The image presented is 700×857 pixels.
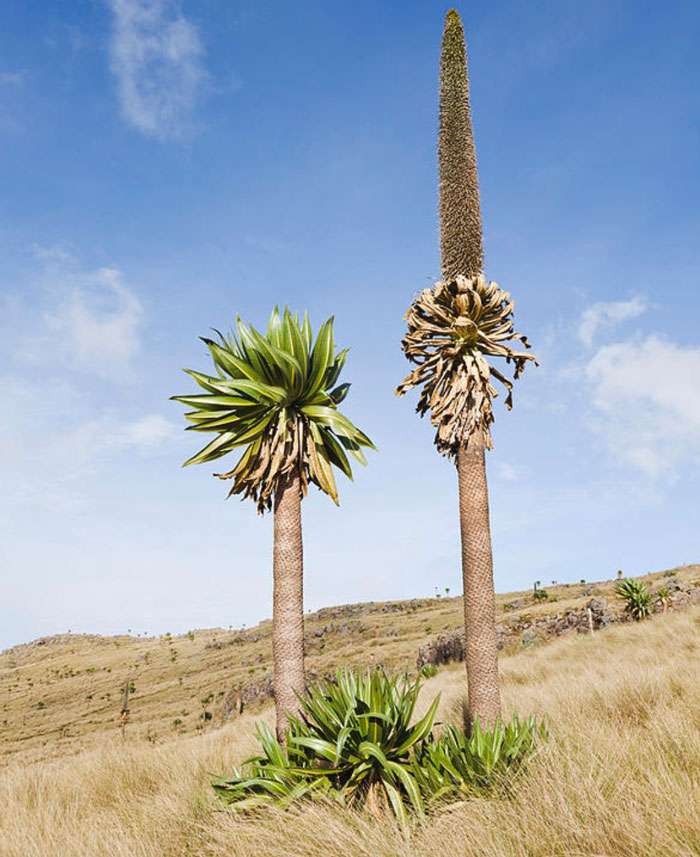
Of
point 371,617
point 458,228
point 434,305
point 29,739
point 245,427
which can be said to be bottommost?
point 29,739

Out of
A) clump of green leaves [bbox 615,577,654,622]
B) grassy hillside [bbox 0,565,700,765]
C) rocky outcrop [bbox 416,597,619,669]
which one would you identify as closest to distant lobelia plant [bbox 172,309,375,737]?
grassy hillside [bbox 0,565,700,765]

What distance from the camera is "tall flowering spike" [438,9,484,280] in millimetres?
12172

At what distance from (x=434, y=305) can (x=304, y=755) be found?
25.3ft

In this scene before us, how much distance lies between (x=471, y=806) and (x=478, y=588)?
4.74m

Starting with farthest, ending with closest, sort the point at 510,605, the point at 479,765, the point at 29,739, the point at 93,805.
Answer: the point at 510,605 < the point at 29,739 < the point at 93,805 < the point at 479,765

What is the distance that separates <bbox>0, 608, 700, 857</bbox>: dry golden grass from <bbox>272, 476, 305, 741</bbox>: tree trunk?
5.81 ft

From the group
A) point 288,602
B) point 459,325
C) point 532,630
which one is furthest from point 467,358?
point 532,630

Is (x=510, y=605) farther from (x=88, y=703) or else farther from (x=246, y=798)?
(x=246, y=798)

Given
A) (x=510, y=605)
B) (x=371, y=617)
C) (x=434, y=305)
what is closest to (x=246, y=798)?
(x=434, y=305)

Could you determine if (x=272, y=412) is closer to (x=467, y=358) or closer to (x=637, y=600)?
(x=467, y=358)

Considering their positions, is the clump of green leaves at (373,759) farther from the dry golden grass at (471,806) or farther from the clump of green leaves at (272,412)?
the clump of green leaves at (272,412)

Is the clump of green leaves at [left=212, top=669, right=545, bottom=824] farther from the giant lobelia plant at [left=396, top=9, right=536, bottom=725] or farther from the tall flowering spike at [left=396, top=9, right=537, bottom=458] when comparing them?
the tall flowering spike at [left=396, top=9, right=537, bottom=458]

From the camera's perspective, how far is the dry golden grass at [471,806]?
4.82 meters

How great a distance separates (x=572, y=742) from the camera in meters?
7.99
